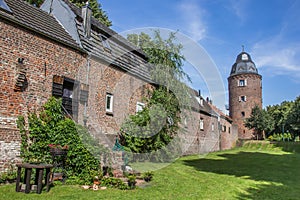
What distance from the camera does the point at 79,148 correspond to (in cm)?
870

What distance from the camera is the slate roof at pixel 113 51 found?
12.4m

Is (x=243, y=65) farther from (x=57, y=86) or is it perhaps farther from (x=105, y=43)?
(x=57, y=86)

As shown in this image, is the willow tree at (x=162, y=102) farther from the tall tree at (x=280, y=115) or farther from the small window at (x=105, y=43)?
the tall tree at (x=280, y=115)

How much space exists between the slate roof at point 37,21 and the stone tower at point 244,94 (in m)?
33.7

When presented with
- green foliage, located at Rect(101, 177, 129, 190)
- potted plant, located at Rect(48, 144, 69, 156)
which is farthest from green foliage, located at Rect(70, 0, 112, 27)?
green foliage, located at Rect(101, 177, 129, 190)

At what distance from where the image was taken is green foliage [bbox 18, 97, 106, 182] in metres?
8.45

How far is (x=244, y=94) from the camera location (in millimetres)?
39906

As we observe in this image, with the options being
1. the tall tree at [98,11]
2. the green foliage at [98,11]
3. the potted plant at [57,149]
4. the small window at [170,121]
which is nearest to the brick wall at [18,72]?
the potted plant at [57,149]

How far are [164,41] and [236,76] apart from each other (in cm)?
2862

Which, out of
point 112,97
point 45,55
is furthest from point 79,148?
point 112,97

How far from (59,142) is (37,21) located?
4.98m

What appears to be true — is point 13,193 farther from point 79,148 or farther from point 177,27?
point 177,27

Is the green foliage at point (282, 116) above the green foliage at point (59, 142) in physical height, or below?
above

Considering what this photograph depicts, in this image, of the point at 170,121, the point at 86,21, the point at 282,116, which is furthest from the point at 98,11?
the point at 282,116
